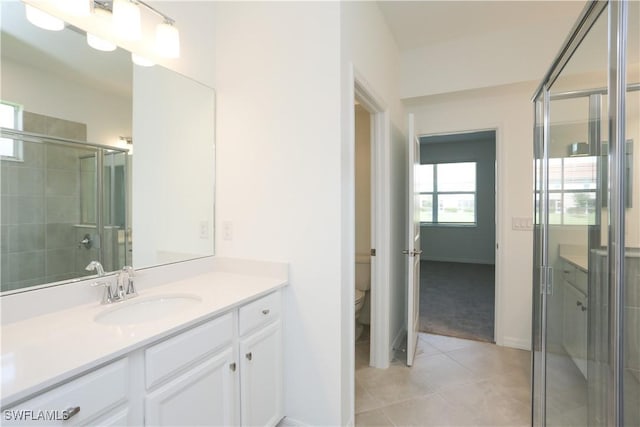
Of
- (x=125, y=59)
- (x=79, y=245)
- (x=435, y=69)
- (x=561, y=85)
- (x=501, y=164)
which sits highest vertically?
(x=435, y=69)

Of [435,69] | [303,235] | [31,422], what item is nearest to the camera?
[31,422]

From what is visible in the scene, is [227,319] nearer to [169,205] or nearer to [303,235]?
[303,235]

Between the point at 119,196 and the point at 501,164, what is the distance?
312 cm

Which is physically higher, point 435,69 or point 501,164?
point 435,69

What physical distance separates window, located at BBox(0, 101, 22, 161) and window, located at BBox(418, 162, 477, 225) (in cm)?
682

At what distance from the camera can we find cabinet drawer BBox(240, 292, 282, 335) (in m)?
1.43

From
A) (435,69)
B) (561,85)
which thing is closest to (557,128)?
(561,85)

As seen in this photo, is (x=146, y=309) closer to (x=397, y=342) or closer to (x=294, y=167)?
(x=294, y=167)

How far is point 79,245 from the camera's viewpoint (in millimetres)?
1342

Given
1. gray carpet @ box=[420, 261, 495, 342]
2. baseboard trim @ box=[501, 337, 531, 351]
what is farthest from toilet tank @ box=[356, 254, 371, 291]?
baseboard trim @ box=[501, 337, 531, 351]

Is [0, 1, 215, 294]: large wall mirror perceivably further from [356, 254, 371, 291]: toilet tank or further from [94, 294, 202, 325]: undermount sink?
[356, 254, 371, 291]: toilet tank

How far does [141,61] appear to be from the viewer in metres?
1.58

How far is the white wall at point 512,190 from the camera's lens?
2.78 meters

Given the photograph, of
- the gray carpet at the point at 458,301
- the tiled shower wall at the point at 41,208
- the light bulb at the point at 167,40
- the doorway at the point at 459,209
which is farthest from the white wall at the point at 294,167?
the doorway at the point at 459,209
